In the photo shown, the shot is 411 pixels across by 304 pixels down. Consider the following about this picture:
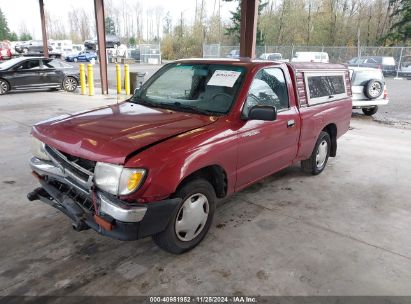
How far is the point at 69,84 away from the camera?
50.7ft

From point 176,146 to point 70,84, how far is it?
14.0 m

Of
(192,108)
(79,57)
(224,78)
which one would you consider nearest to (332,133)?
(224,78)

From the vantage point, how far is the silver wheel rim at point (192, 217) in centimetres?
316

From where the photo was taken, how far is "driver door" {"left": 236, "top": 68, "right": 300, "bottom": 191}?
12.2ft

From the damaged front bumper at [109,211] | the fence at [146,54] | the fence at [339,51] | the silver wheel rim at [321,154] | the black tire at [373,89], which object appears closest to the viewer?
the damaged front bumper at [109,211]

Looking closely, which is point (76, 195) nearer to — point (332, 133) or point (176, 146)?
point (176, 146)

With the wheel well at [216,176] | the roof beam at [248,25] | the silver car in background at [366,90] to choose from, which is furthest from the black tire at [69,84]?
the wheel well at [216,176]

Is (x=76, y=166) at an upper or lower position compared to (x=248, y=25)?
lower

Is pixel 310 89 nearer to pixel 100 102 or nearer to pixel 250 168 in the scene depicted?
pixel 250 168

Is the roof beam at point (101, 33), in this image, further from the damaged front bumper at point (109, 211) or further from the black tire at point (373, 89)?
the damaged front bumper at point (109, 211)

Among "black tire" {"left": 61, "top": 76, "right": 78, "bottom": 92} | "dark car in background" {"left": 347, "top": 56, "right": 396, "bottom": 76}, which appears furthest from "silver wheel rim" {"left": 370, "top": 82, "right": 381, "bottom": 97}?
"dark car in background" {"left": 347, "top": 56, "right": 396, "bottom": 76}

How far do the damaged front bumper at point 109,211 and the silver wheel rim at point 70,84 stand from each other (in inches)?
521

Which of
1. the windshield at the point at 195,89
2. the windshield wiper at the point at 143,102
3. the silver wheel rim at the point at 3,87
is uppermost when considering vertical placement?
the windshield at the point at 195,89

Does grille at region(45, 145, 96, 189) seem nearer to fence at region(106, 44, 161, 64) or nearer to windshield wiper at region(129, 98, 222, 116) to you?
windshield wiper at region(129, 98, 222, 116)
